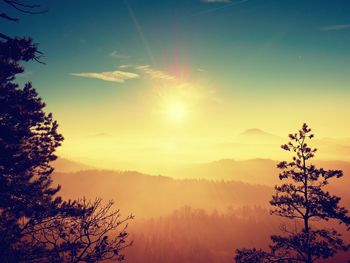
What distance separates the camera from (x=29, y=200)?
611 inches

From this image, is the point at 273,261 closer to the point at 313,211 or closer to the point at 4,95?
the point at 313,211

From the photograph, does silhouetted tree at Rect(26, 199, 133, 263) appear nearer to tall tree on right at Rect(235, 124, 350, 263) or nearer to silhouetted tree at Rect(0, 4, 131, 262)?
silhouetted tree at Rect(0, 4, 131, 262)

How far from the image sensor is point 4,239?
12180 mm

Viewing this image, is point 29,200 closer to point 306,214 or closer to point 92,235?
point 92,235

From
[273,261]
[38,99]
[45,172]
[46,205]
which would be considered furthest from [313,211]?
[38,99]

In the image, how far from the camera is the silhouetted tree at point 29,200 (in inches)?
423

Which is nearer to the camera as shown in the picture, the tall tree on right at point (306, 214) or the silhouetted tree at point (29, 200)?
the silhouetted tree at point (29, 200)

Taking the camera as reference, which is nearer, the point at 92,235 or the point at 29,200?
the point at 92,235

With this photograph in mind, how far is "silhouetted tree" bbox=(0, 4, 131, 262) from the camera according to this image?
10734mm

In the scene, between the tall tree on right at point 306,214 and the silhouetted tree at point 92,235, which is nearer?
the silhouetted tree at point 92,235

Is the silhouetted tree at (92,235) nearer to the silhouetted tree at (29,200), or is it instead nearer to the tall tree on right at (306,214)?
the silhouetted tree at (29,200)

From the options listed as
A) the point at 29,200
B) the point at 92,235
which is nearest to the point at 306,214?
the point at 92,235

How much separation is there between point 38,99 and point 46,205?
23.9 feet

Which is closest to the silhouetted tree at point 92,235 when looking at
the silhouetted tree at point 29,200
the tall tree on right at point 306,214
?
the silhouetted tree at point 29,200
